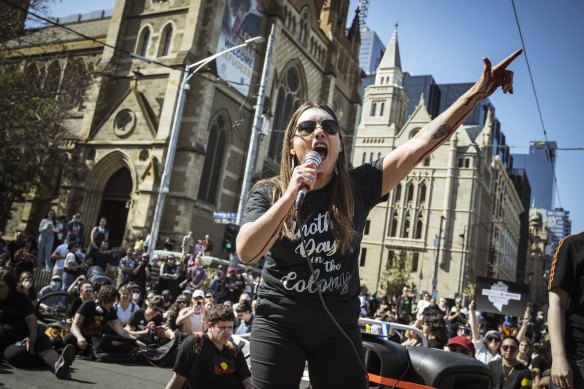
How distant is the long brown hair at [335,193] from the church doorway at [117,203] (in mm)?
23476

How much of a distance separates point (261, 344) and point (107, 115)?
2550 centimetres

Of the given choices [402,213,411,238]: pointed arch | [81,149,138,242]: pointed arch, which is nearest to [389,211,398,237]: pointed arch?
[402,213,411,238]: pointed arch

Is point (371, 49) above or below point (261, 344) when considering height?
above

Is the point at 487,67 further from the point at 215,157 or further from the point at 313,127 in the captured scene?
the point at 215,157

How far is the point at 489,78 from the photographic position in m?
2.51

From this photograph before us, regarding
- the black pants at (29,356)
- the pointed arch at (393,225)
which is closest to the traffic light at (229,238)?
the black pants at (29,356)

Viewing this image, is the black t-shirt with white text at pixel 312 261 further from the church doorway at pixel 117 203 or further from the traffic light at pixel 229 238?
the church doorway at pixel 117 203

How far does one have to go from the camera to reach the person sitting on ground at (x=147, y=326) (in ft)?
31.7

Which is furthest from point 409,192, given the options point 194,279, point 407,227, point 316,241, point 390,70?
point 316,241

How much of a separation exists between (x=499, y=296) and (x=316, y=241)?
13.3 meters

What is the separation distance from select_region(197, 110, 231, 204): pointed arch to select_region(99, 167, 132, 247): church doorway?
353 cm

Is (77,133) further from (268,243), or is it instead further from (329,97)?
(268,243)

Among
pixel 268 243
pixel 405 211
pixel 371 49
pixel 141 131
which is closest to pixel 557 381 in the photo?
pixel 268 243

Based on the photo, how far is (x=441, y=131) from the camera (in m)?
2.48
